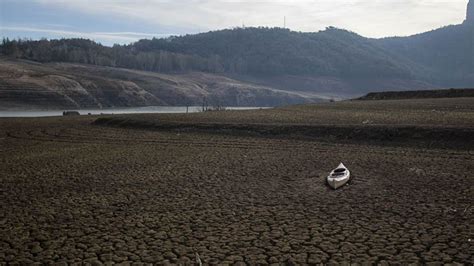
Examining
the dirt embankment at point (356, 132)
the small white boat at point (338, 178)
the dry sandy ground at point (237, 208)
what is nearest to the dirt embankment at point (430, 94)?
the dirt embankment at point (356, 132)

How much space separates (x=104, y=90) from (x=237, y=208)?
9284 cm

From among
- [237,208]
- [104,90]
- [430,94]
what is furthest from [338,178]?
[104,90]

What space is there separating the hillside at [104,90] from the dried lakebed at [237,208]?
220 ft

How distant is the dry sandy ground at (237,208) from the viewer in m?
6.36

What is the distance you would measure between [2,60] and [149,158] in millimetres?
102225

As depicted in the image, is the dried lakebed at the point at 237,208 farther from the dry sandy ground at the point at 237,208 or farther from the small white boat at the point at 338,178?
the small white boat at the point at 338,178

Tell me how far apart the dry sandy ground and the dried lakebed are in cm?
3

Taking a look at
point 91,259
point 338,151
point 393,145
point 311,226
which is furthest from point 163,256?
point 393,145

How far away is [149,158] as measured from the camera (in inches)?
609

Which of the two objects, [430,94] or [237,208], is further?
[430,94]

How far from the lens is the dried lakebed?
20.9ft

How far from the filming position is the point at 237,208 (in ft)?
28.6

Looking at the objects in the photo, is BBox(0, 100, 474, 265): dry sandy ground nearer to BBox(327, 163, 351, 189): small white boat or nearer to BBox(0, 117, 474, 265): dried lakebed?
BBox(0, 117, 474, 265): dried lakebed

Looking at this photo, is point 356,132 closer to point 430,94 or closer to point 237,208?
point 237,208
